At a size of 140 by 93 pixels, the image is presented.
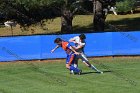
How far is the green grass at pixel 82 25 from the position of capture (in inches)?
1916

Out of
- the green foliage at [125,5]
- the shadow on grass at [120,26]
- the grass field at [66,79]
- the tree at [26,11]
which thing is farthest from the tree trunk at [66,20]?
the green foliage at [125,5]

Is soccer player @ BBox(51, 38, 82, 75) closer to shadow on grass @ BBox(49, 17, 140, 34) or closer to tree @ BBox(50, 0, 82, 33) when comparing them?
tree @ BBox(50, 0, 82, 33)

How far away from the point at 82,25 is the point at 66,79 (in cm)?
3355

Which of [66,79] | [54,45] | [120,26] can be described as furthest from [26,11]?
[66,79]

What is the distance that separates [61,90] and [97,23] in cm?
2492

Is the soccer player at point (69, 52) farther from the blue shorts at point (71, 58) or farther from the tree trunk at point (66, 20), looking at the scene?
→ the tree trunk at point (66, 20)

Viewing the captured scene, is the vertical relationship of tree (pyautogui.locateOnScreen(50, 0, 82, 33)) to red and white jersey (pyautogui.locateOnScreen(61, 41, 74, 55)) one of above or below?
A: below

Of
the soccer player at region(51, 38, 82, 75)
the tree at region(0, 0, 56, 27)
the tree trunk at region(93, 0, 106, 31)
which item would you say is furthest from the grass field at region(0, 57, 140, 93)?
the tree trunk at region(93, 0, 106, 31)

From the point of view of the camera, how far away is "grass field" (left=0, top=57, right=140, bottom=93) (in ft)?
52.2

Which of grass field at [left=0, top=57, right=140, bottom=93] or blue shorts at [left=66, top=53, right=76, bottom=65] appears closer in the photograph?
grass field at [left=0, top=57, right=140, bottom=93]

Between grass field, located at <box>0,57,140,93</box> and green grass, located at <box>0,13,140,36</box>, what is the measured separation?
21863 mm

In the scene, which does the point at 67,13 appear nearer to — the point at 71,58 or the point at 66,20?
the point at 66,20

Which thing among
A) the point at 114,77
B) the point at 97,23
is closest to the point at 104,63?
the point at 114,77

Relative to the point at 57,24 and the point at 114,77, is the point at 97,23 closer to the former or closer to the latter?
the point at 57,24
